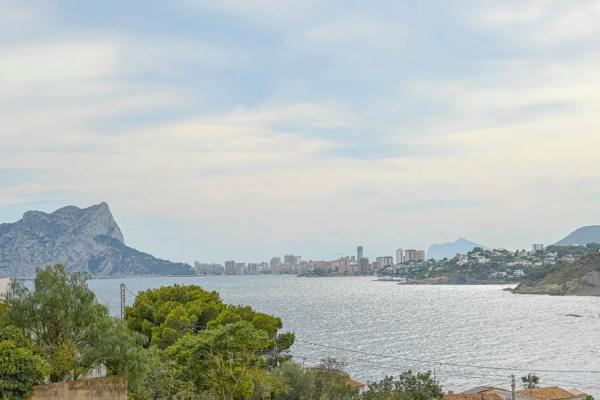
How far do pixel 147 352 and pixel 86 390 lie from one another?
2366mm

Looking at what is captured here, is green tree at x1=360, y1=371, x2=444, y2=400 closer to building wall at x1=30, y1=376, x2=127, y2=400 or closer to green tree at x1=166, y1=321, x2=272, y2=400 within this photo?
green tree at x1=166, y1=321, x2=272, y2=400

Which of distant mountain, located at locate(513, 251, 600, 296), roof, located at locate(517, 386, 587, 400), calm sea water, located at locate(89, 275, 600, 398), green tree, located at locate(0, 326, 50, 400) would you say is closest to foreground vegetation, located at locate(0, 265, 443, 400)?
green tree, located at locate(0, 326, 50, 400)

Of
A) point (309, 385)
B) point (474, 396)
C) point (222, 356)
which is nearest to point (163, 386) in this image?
point (222, 356)

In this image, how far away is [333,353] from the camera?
243 feet

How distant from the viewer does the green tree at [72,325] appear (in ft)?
49.5

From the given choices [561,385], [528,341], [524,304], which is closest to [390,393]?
[561,385]

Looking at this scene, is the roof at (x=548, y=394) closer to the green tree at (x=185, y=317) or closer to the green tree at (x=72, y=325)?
the green tree at (x=185, y=317)

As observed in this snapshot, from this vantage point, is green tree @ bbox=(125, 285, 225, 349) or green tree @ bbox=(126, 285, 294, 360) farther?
green tree @ bbox=(125, 285, 225, 349)

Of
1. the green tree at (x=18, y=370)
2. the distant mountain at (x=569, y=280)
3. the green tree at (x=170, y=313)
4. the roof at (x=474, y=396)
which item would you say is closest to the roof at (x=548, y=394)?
the roof at (x=474, y=396)

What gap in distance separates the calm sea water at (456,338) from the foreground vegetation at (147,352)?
12365 millimetres

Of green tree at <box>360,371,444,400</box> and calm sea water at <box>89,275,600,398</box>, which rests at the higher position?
green tree at <box>360,371,444,400</box>

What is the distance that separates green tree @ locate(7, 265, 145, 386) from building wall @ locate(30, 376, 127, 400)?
800 mm

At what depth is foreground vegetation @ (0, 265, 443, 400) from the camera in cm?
1449

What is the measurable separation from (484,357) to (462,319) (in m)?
39.7
